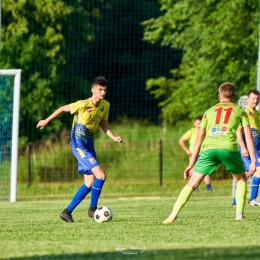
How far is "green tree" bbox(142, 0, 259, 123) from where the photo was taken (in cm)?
2988

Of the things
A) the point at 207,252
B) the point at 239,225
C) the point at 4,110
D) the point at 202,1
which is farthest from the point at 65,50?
the point at 207,252

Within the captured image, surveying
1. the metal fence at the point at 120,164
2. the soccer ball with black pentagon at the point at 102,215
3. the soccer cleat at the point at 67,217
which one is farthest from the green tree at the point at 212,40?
the soccer ball with black pentagon at the point at 102,215

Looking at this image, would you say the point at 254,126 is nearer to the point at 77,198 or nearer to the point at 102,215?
the point at 77,198

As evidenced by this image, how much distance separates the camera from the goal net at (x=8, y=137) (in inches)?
713

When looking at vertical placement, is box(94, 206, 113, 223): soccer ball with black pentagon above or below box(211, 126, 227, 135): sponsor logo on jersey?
below

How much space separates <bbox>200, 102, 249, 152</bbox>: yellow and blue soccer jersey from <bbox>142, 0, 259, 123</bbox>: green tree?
19531 mm

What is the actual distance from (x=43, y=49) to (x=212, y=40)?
29.0ft

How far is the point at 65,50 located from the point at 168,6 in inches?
216

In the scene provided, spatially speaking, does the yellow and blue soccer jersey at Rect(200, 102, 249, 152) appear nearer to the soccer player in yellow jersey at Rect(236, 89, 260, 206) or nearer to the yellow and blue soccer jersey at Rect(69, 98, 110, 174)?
the yellow and blue soccer jersey at Rect(69, 98, 110, 174)

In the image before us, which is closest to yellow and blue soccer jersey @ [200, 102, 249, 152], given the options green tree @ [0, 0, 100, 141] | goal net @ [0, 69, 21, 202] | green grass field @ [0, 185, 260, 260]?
green grass field @ [0, 185, 260, 260]

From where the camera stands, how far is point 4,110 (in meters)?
20.6

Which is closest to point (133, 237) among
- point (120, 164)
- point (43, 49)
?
point (120, 164)

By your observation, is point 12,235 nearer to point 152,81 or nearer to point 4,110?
point 4,110

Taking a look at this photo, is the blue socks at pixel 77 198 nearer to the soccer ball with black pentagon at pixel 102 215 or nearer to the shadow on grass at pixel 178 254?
the soccer ball with black pentagon at pixel 102 215
